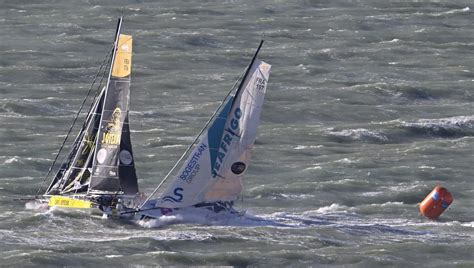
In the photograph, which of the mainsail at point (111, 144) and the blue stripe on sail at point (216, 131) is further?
the mainsail at point (111, 144)

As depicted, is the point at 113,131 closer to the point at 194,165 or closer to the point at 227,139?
the point at 194,165

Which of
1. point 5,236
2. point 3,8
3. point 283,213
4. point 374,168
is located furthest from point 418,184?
point 3,8

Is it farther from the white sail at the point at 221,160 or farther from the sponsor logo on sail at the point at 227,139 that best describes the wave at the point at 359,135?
the sponsor logo on sail at the point at 227,139

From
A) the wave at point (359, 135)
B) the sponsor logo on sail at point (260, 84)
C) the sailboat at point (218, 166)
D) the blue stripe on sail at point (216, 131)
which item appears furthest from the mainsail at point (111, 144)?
the wave at point (359, 135)

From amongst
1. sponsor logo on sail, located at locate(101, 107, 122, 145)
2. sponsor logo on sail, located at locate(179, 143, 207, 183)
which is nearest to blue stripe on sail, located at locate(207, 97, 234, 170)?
sponsor logo on sail, located at locate(179, 143, 207, 183)

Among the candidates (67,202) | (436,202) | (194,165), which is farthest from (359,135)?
→ (67,202)

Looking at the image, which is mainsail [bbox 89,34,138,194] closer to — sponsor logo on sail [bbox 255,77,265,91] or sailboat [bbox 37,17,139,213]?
sailboat [bbox 37,17,139,213]
